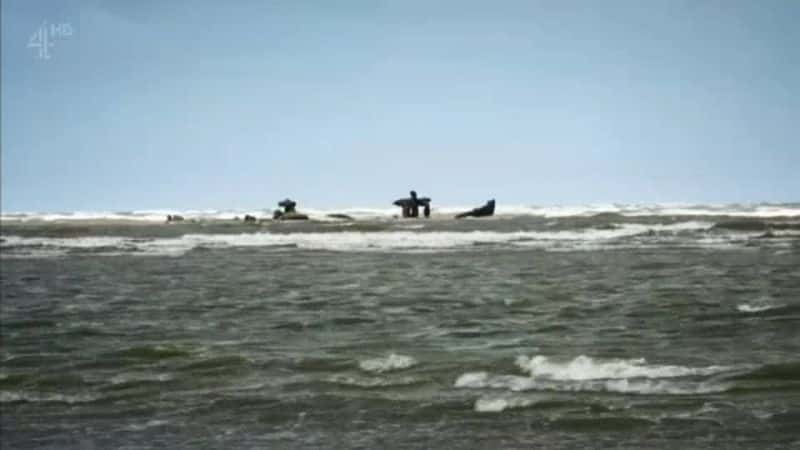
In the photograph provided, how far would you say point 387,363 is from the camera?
363 inches

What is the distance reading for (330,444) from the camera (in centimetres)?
655

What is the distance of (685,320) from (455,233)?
24416 millimetres

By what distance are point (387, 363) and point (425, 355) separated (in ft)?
1.78

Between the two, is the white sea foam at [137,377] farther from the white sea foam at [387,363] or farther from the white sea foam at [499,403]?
the white sea foam at [499,403]

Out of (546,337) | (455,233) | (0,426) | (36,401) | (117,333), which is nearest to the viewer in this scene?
(0,426)

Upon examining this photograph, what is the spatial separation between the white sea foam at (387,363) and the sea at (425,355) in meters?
0.02

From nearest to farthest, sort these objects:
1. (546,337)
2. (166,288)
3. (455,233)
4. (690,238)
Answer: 1. (546,337)
2. (166,288)
3. (690,238)
4. (455,233)

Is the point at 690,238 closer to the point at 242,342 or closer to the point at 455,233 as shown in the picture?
the point at 455,233

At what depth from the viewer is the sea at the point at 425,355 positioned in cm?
681

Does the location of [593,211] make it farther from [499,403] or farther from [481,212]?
[499,403]

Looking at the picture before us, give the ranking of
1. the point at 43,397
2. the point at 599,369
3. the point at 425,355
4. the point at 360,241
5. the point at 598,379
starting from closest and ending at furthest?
the point at 598,379 → the point at 599,369 → the point at 43,397 → the point at 425,355 → the point at 360,241

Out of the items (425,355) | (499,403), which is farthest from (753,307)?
(499,403)

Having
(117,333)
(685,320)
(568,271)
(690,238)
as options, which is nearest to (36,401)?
(117,333)

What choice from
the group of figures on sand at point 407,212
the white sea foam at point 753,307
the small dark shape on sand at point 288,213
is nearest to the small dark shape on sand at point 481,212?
the group of figures on sand at point 407,212
